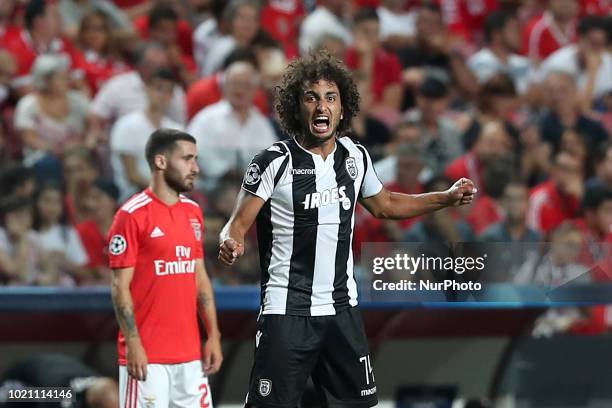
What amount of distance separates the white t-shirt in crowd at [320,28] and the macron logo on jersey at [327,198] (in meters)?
6.03

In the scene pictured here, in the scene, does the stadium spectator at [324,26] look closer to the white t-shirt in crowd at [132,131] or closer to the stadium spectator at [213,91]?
the stadium spectator at [213,91]

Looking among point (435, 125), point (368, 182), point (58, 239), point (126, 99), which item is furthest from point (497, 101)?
point (368, 182)

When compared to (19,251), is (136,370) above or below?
below

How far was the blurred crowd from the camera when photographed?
888 centimetres

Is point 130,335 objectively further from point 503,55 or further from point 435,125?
point 503,55

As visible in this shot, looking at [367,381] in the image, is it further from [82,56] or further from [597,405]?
[82,56]

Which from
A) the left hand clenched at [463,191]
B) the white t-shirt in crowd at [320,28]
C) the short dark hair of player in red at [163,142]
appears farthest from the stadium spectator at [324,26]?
the left hand clenched at [463,191]

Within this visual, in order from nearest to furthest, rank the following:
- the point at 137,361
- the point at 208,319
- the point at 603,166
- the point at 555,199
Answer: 1. the point at 137,361
2. the point at 208,319
3. the point at 555,199
4. the point at 603,166

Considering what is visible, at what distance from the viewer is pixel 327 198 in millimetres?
5871

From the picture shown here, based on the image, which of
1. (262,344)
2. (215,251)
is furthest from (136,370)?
(215,251)

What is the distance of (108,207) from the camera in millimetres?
8906

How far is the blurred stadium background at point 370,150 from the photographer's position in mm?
8820

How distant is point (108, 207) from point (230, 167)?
2.91 feet

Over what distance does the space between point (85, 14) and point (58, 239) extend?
391cm
